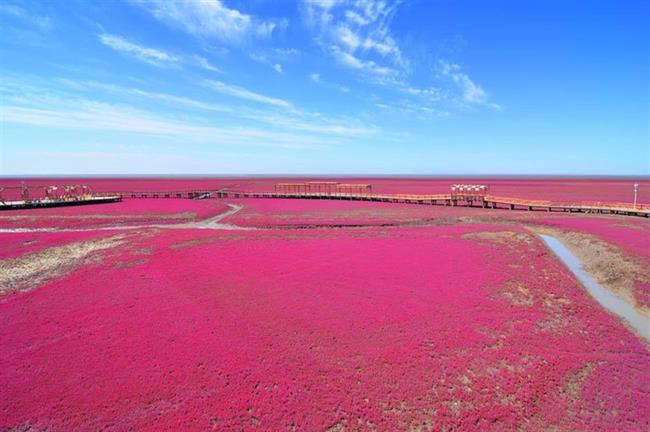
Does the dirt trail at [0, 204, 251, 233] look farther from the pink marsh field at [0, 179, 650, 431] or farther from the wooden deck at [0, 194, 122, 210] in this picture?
the wooden deck at [0, 194, 122, 210]

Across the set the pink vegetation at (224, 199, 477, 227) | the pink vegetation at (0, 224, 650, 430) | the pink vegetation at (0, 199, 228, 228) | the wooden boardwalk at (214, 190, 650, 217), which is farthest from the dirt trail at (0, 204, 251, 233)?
the wooden boardwalk at (214, 190, 650, 217)

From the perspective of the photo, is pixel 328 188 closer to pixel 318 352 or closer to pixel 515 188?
pixel 515 188

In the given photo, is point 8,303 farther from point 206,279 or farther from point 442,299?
point 442,299

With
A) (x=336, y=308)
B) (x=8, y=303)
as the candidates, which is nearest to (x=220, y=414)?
(x=336, y=308)

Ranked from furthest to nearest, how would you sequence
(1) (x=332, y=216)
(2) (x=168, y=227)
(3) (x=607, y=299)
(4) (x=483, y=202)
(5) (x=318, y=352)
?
(4) (x=483, y=202), (1) (x=332, y=216), (2) (x=168, y=227), (3) (x=607, y=299), (5) (x=318, y=352)

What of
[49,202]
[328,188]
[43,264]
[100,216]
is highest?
[328,188]

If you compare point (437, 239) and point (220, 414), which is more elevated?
point (437, 239)

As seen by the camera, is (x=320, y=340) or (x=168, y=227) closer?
(x=320, y=340)

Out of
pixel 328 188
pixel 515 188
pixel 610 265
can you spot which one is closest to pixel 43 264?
pixel 610 265
